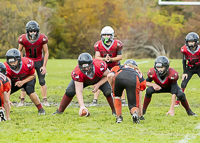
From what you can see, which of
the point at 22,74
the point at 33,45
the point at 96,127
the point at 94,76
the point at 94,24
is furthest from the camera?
the point at 94,24

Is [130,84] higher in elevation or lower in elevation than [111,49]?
lower

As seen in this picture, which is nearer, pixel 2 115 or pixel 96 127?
pixel 96 127

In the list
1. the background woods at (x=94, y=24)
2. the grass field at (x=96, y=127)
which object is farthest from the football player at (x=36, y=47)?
the background woods at (x=94, y=24)

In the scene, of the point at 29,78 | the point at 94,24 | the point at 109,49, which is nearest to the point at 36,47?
the point at 29,78

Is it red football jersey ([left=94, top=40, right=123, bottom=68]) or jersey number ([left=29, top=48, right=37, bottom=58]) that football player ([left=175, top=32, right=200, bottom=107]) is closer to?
red football jersey ([left=94, top=40, right=123, bottom=68])

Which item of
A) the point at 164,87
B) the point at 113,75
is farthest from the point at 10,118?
the point at 164,87

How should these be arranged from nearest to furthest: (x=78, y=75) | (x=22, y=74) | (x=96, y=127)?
(x=96, y=127), (x=78, y=75), (x=22, y=74)

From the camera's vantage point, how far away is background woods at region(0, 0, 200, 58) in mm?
35812

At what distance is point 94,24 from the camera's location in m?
42.6

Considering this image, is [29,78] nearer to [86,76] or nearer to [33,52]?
[86,76]

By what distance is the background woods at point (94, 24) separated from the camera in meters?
35.8

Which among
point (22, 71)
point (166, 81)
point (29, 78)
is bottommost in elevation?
point (166, 81)

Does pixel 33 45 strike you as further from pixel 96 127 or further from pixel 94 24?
pixel 94 24

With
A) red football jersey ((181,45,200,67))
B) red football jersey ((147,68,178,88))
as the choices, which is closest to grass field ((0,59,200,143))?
red football jersey ((147,68,178,88))
